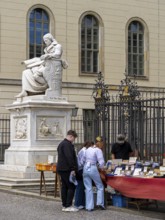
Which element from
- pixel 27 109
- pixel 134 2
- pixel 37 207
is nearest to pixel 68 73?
pixel 134 2

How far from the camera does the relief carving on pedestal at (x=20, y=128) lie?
65.7 feet

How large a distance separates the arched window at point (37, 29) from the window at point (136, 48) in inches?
241

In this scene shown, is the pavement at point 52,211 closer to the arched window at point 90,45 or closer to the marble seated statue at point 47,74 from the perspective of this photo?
the marble seated statue at point 47,74

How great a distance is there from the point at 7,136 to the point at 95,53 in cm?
935

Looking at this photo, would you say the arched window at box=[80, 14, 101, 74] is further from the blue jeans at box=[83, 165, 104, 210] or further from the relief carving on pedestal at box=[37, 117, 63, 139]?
the blue jeans at box=[83, 165, 104, 210]

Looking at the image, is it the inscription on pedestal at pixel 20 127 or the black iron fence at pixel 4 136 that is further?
the black iron fence at pixel 4 136

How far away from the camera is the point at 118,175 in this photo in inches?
579

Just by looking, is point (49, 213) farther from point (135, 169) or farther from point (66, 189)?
A: point (135, 169)

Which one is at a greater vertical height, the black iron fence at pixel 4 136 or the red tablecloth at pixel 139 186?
the black iron fence at pixel 4 136

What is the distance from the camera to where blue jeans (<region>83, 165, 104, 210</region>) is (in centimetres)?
1452

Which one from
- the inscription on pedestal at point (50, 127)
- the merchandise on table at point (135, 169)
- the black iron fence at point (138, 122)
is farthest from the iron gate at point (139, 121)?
the merchandise on table at point (135, 169)

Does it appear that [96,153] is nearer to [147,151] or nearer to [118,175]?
[118,175]

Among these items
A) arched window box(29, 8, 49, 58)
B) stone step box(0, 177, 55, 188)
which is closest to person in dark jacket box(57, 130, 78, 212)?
stone step box(0, 177, 55, 188)

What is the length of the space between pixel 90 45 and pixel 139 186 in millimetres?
26868
